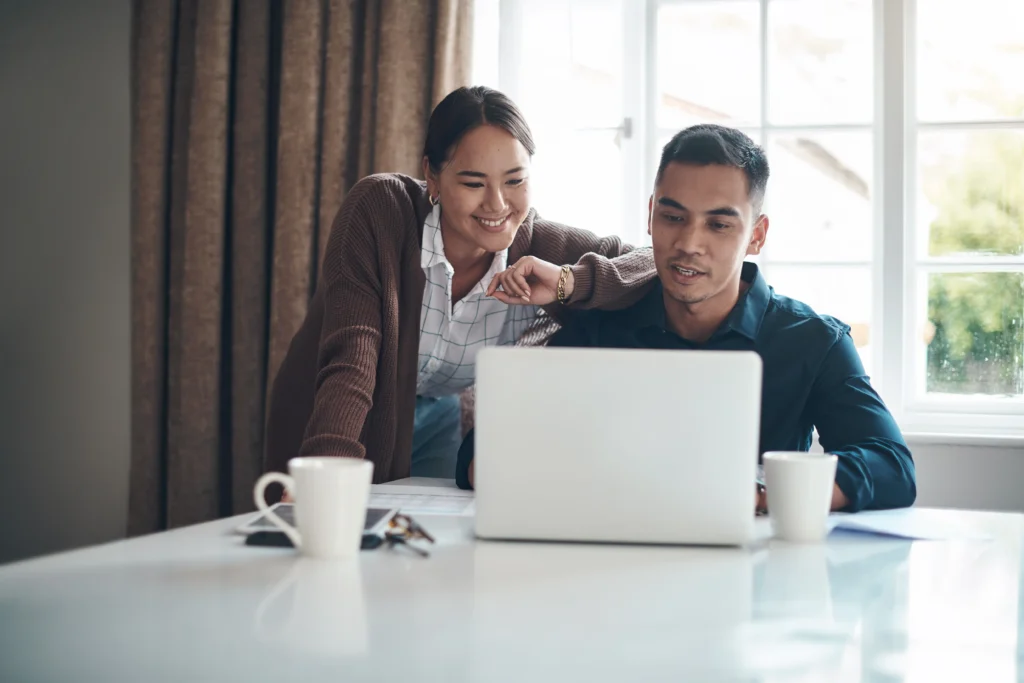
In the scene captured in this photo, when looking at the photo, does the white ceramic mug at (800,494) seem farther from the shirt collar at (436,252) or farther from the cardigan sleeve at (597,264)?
the shirt collar at (436,252)

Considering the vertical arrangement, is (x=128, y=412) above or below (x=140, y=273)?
below

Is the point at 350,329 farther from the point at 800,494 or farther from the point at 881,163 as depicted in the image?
the point at 881,163

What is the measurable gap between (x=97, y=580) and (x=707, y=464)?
552 millimetres

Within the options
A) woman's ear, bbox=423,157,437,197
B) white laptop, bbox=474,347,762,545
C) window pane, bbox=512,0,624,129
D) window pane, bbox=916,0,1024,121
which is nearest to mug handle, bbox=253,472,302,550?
white laptop, bbox=474,347,762,545

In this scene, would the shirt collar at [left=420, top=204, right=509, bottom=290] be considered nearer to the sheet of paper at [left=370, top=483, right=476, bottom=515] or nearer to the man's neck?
the man's neck

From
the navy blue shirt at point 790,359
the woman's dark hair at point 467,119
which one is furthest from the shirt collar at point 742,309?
the woman's dark hair at point 467,119

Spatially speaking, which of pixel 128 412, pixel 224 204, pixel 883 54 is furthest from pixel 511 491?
pixel 128 412

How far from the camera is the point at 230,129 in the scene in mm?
2562

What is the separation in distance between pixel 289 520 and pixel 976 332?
2.10 metres

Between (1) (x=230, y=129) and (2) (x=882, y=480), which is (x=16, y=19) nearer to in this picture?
(1) (x=230, y=129)

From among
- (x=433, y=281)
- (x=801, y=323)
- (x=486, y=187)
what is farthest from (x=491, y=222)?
(x=801, y=323)

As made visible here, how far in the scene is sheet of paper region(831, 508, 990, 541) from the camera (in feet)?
3.32

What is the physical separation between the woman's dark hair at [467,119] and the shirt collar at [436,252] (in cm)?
9

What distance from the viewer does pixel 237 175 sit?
2.53 meters
